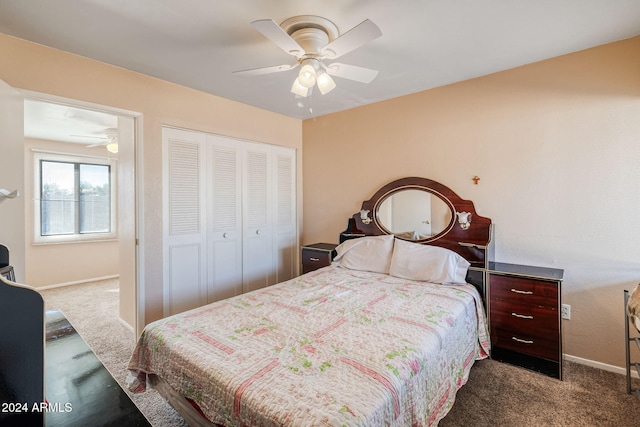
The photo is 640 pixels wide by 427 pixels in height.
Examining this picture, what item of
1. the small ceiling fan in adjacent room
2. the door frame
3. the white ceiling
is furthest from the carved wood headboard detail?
the small ceiling fan in adjacent room

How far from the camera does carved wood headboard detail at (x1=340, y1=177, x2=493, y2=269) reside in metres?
2.64

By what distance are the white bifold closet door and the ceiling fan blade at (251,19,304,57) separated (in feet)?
5.64

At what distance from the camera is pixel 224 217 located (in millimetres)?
3312

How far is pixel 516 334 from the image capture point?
230cm

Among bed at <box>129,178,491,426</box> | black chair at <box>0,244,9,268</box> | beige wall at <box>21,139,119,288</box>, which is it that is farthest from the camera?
beige wall at <box>21,139,119,288</box>

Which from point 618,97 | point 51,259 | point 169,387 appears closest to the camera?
point 169,387

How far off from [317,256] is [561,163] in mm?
2491

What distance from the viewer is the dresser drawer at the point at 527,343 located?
2.17 meters

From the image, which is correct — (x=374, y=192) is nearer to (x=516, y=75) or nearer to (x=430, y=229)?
(x=430, y=229)

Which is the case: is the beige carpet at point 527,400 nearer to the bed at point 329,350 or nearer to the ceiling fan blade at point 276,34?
the bed at point 329,350

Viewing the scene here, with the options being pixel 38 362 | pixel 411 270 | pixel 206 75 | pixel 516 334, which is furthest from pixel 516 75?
pixel 38 362

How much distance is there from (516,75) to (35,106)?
16.0ft

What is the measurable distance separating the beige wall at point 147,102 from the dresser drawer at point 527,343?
303cm

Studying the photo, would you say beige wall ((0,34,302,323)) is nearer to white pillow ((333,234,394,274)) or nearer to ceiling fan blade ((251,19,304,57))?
ceiling fan blade ((251,19,304,57))
